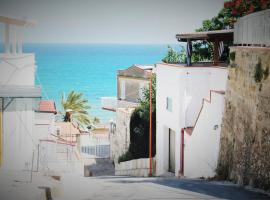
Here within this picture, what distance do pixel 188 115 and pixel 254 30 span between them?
360 inches

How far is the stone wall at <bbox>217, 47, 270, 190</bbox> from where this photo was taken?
46.5ft

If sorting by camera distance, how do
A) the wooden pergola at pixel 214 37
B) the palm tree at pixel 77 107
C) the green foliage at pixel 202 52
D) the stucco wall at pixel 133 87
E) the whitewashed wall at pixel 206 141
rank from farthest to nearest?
the palm tree at pixel 77 107, the stucco wall at pixel 133 87, the green foliage at pixel 202 52, the wooden pergola at pixel 214 37, the whitewashed wall at pixel 206 141

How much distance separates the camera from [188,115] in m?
25.5

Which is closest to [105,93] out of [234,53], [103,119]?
[103,119]

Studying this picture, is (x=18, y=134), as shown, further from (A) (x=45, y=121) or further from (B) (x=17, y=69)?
(A) (x=45, y=121)

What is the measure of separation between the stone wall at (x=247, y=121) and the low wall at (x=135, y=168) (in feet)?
38.3

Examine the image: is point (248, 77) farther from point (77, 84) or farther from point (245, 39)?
point (77, 84)

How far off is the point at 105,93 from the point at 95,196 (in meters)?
141

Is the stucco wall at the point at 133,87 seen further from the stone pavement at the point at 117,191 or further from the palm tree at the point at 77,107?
the stone pavement at the point at 117,191

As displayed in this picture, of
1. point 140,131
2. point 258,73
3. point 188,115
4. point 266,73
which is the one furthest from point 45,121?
point 266,73

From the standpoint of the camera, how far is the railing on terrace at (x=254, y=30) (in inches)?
618

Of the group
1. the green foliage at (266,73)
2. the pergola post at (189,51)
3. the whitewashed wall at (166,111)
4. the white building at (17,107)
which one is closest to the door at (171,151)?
the whitewashed wall at (166,111)

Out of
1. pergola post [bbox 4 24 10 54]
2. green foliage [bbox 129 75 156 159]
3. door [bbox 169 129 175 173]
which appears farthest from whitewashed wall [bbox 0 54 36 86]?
green foliage [bbox 129 75 156 159]

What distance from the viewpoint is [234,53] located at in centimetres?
1902
